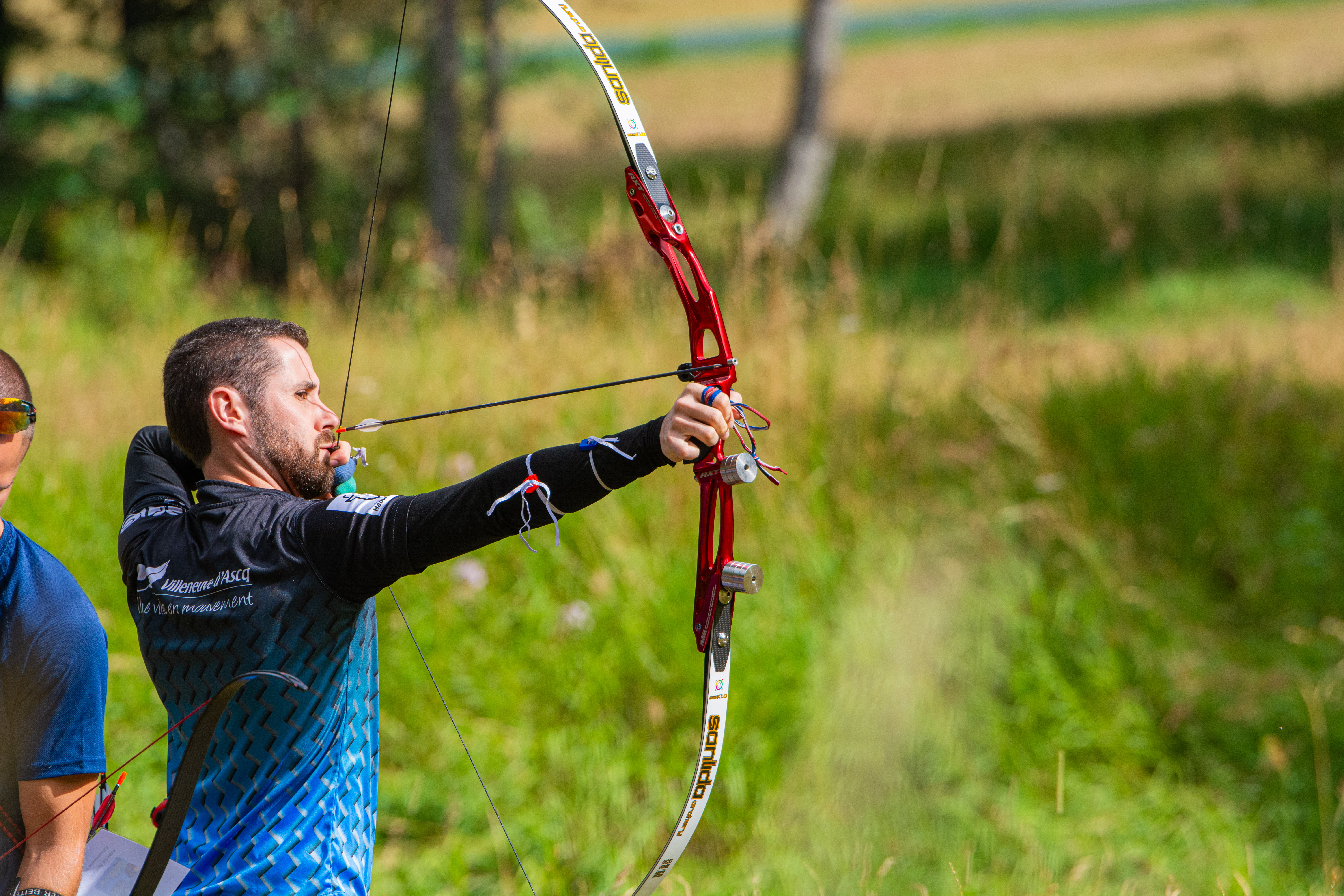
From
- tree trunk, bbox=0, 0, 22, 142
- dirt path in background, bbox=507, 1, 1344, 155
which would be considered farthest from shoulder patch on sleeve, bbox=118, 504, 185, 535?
tree trunk, bbox=0, 0, 22, 142

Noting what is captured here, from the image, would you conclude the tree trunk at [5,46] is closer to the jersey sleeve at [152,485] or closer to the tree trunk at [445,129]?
the tree trunk at [445,129]

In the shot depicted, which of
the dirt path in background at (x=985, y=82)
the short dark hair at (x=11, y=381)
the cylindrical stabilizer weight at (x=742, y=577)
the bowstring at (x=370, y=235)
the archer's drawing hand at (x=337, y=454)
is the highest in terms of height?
the dirt path in background at (x=985, y=82)

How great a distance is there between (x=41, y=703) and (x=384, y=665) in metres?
2.27

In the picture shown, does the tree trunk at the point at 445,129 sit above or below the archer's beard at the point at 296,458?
above

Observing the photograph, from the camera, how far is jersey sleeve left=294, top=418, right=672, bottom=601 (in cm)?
158

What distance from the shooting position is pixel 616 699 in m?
3.69

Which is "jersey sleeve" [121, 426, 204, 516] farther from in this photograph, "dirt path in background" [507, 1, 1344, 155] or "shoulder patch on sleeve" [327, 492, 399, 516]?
"dirt path in background" [507, 1, 1344, 155]

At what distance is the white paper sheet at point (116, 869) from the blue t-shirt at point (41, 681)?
10 centimetres

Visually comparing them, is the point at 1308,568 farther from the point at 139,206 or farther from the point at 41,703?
the point at 139,206

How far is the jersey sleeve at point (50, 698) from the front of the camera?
1.62m

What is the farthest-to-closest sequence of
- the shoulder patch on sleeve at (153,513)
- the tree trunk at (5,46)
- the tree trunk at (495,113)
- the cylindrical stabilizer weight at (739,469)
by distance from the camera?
the tree trunk at (5,46) → the tree trunk at (495,113) → the shoulder patch on sleeve at (153,513) → the cylindrical stabilizer weight at (739,469)

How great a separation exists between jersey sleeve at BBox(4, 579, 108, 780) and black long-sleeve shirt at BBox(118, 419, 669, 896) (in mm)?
153

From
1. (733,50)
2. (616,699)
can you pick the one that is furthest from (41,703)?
(733,50)

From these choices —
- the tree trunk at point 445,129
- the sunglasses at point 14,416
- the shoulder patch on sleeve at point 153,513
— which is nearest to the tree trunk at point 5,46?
the tree trunk at point 445,129
